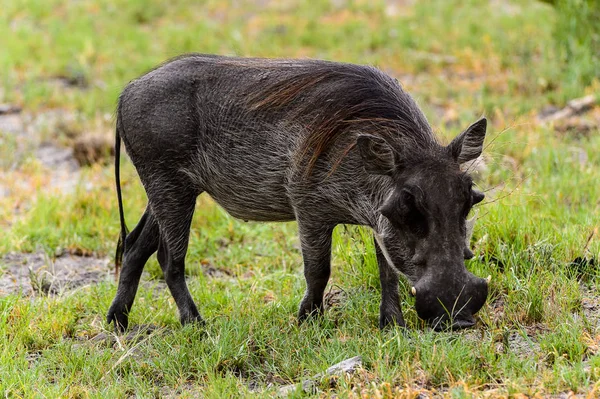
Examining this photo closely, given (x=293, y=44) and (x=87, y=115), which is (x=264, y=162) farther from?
(x=293, y=44)

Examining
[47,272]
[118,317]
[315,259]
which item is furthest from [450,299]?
[47,272]

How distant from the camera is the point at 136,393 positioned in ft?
12.0

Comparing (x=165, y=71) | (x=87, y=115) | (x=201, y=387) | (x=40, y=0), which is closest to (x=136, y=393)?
(x=201, y=387)

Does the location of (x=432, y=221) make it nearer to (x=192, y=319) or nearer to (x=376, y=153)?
(x=376, y=153)

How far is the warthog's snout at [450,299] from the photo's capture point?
3400 mm

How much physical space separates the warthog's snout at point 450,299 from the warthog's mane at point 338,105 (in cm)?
61

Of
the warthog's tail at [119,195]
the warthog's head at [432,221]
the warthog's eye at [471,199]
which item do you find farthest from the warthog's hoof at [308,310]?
the warthog's tail at [119,195]

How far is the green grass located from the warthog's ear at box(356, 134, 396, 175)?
0.71 m

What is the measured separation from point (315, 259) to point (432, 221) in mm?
816

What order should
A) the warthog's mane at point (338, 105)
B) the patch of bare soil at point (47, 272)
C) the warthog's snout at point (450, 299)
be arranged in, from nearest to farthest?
the warthog's snout at point (450, 299)
the warthog's mane at point (338, 105)
the patch of bare soil at point (47, 272)

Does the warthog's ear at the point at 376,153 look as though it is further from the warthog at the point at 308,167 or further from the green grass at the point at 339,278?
the green grass at the point at 339,278

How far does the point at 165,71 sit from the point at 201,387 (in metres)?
1.67

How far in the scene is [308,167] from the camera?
4.01 m

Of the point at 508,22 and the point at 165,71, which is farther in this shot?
the point at 508,22
